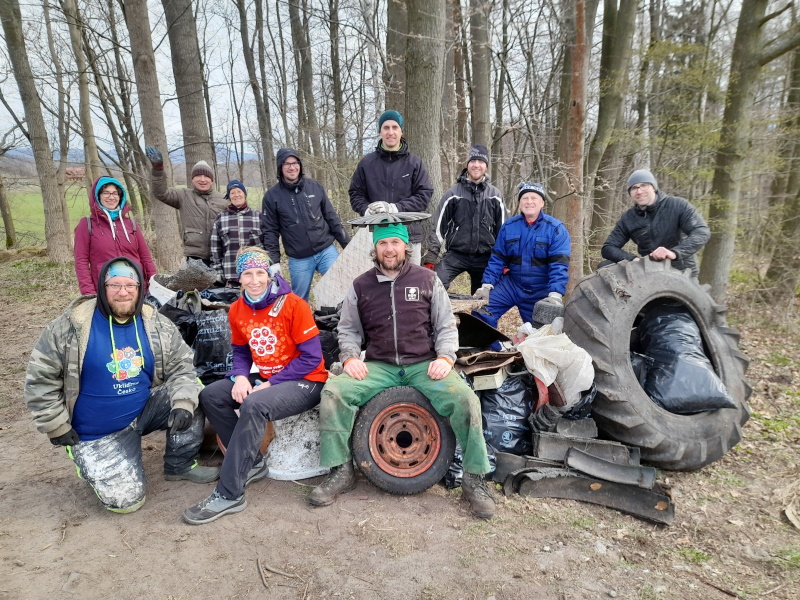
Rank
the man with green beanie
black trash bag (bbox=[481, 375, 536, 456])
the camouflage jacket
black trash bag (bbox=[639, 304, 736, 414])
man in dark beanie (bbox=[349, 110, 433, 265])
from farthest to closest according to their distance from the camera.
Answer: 1. man in dark beanie (bbox=[349, 110, 433, 265])
2. black trash bag (bbox=[639, 304, 736, 414])
3. black trash bag (bbox=[481, 375, 536, 456])
4. the man with green beanie
5. the camouflage jacket

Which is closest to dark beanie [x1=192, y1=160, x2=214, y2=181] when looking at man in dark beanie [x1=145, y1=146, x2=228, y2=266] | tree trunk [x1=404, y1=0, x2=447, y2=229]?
man in dark beanie [x1=145, y1=146, x2=228, y2=266]

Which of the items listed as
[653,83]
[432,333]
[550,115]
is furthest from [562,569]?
[550,115]

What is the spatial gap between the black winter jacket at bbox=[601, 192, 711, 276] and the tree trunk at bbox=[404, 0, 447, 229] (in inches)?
84.6

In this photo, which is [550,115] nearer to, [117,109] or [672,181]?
[672,181]

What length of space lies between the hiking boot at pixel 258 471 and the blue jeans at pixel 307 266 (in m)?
2.33

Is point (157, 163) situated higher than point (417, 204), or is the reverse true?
point (157, 163)

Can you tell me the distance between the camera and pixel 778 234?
7.50 meters

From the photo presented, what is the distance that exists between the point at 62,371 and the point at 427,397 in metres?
2.17

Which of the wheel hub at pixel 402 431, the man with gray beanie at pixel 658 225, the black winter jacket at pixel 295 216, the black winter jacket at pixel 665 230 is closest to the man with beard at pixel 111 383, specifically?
the wheel hub at pixel 402 431

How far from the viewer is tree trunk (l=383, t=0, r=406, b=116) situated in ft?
25.6

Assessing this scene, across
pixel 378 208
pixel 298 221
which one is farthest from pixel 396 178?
pixel 298 221

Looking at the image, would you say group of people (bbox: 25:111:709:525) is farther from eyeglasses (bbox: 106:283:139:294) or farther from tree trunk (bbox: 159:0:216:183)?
tree trunk (bbox: 159:0:216:183)

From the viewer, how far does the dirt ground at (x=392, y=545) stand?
233cm

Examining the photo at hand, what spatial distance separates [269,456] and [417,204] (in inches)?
107
